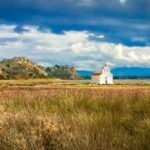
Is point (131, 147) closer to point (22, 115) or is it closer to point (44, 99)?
point (22, 115)

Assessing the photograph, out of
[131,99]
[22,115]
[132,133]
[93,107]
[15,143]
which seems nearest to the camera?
[15,143]

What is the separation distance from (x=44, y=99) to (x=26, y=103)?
0.65 meters

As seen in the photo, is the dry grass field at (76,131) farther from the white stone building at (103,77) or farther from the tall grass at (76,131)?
the white stone building at (103,77)

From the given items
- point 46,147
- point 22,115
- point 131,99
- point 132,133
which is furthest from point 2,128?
point 131,99

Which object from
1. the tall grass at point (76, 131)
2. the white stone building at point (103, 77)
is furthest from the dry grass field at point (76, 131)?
the white stone building at point (103, 77)

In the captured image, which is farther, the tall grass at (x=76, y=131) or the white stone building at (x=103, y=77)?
the white stone building at (x=103, y=77)

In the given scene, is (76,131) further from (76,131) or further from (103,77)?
(103,77)

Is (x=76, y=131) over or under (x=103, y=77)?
over

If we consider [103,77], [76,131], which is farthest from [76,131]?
[103,77]

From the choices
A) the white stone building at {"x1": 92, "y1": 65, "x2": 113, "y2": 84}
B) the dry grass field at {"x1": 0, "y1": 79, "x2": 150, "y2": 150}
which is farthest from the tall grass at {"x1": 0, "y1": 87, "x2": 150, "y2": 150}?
the white stone building at {"x1": 92, "y1": 65, "x2": 113, "y2": 84}

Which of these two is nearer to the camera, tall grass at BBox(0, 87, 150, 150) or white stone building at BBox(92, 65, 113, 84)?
tall grass at BBox(0, 87, 150, 150)

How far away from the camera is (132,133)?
10680 millimetres

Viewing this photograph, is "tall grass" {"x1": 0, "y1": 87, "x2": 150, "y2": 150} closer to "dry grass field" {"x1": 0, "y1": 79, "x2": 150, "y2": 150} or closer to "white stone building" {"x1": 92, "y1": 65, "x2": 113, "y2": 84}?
"dry grass field" {"x1": 0, "y1": 79, "x2": 150, "y2": 150}

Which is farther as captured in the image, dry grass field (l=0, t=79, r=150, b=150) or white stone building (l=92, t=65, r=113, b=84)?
white stone building (l=92, t=65, r=113, b=84)
